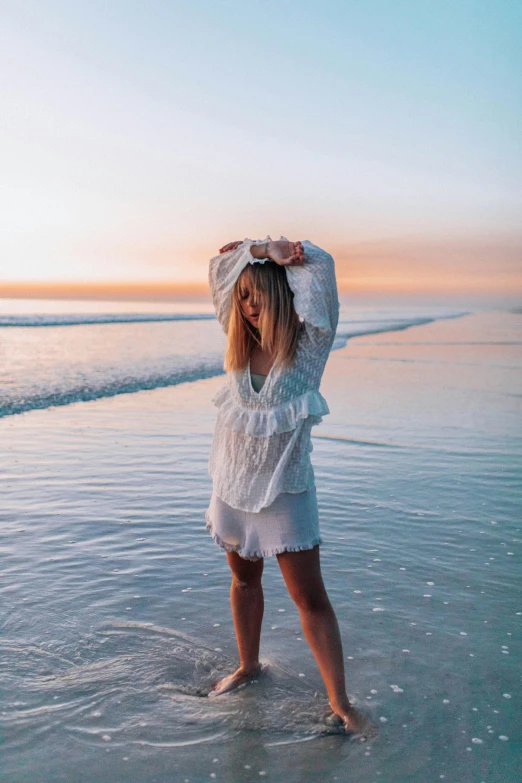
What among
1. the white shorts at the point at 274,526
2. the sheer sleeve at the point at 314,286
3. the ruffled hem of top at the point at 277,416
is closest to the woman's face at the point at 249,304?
the sheer sleeve at the point at 314,286

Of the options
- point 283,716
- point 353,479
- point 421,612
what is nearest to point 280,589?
point 421,612

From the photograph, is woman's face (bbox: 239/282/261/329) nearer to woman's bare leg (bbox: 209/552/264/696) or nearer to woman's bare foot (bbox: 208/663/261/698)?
woman's bare leg (bbox: 209/552/264/696)

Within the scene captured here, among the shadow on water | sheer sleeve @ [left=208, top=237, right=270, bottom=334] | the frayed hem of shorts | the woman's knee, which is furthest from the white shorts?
sheer sleeve @ [left=208, top=237, right=270, bottom=334]

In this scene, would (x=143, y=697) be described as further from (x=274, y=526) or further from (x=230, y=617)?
(x=274, y=526)

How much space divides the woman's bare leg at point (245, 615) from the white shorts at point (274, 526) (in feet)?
0.77

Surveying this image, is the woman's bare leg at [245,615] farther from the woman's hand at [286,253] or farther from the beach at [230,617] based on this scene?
the woman's hand at [286,253]

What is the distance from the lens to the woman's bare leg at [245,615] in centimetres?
328

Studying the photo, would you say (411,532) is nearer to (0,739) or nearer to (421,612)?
(421,612)

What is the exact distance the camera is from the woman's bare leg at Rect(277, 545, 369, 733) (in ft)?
9.70

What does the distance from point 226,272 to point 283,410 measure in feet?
2.20

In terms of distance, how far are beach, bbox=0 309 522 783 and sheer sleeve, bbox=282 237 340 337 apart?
1662mm

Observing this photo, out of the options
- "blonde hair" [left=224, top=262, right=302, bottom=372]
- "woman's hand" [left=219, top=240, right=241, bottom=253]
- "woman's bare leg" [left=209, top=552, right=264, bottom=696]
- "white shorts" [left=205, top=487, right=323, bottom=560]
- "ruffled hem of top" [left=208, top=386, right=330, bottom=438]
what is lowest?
"woman's bare leg" [left=209, top=552, right=264, bottom=696]

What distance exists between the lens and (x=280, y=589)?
→ 4.41 m

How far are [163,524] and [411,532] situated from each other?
6.03 ft
